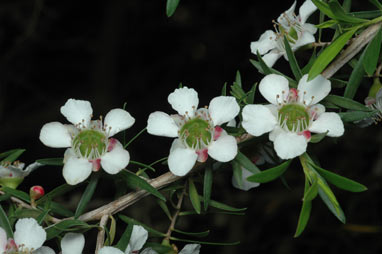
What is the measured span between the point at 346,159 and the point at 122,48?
1549 mm

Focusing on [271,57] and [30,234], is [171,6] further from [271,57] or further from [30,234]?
[30,234]

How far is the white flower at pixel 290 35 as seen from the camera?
135 centimetres

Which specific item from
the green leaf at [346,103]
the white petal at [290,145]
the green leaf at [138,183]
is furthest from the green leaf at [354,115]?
the green leaf at [138,183]

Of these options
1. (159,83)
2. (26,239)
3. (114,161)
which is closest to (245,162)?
(114,161)

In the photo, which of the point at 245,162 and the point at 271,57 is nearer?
the point at 245,162

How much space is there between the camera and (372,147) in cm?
303

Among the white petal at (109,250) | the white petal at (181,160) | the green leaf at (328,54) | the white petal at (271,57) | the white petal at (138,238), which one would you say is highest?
the green leaf at (328,54)

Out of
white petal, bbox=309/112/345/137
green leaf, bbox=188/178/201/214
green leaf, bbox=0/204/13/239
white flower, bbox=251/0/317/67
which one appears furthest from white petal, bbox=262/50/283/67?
green leaf, bbox=0/204/13/239

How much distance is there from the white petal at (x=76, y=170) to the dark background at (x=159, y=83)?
1.51 metres

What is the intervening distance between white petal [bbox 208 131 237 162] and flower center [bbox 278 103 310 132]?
12 centimetres

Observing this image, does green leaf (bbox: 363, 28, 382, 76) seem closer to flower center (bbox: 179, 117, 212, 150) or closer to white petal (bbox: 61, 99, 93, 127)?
flower center (bbox: 179, 117, 212, 150)

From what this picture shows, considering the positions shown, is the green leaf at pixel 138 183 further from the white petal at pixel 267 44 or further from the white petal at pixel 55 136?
the white petal at pixel 267 44

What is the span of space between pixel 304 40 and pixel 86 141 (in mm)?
574

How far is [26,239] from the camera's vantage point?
1.20m
